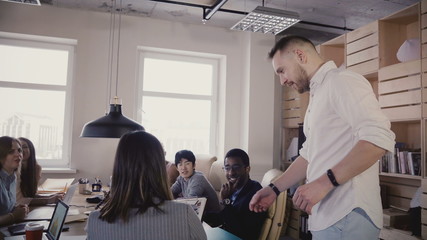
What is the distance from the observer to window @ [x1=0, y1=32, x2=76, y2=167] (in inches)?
169

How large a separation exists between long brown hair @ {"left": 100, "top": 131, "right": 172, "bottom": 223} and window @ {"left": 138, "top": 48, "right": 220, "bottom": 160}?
11.3ft

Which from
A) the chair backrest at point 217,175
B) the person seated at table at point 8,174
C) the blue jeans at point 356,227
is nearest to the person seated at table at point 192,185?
the chair backrest at point 217,175

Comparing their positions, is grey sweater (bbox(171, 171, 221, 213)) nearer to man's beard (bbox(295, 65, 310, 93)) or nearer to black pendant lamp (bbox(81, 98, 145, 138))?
black pendant lamp (bbox(81, 98, 145, 138))

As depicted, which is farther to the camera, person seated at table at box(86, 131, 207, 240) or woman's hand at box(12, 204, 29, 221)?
woman's hand at box(12, 204, 29, 221)

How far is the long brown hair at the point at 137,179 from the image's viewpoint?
Answer: 1.22m

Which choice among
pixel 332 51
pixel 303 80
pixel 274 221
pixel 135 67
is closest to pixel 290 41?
pixel 303 80

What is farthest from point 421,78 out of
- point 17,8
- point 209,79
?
point 17,8

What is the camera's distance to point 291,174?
152 centimetres

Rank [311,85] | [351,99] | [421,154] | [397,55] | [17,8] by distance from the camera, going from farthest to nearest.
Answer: [17,8]
[397,55]
[421,154]
[311,85]
[351,99]

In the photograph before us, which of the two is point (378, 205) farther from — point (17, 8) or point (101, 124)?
point (17, 8)

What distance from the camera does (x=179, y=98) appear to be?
492 centimetres

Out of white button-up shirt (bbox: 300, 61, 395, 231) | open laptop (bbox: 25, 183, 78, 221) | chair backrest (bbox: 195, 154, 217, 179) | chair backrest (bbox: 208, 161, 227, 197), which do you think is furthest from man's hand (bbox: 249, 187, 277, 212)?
chair backrest (bbox: 195, 154, 217, 179)

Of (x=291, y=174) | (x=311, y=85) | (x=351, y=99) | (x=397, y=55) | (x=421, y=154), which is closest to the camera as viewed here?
(x=351, y=99)

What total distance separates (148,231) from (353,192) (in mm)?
712
